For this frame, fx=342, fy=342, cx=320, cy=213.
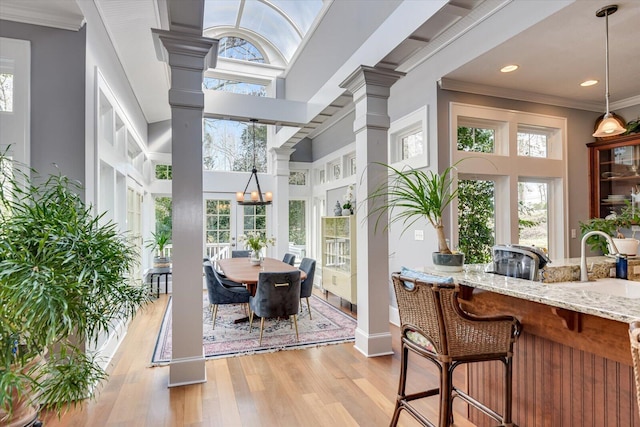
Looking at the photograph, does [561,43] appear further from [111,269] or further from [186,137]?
[111,269]

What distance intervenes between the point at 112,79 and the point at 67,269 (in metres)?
2.78

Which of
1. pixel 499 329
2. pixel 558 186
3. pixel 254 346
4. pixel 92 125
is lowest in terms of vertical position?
pixel 254 346

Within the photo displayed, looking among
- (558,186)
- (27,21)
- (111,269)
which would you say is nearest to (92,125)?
(27,21)

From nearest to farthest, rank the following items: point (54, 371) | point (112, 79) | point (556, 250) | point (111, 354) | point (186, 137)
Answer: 1. point (54, 371)
2. point (186, 137)
3. point (111, 354)
4. point (112, 79)
5. point (556, 250)

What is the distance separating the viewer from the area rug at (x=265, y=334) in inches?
141

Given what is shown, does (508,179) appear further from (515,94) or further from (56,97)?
(56,97)

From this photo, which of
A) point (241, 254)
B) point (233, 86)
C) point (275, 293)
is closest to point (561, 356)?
point (275, 293)

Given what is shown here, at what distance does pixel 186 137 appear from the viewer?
2.81 m

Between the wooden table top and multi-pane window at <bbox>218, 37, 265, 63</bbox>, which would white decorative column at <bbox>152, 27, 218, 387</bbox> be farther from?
multi-pane window at <bbox>218, 37, 265, 63</bbox>

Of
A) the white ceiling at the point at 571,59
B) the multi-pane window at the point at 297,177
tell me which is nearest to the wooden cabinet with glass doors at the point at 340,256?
the multi-pane window at the point at 297,177

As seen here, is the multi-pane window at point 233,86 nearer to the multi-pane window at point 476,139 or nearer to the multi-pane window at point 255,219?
the multi-pane window at point 255,219

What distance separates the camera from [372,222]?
3.47 m

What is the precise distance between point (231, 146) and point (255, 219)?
1644 mm

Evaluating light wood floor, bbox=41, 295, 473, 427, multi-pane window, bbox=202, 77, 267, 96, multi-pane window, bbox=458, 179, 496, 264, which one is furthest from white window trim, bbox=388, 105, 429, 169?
multi-pane window, bbox=202, 77, 267, 96
